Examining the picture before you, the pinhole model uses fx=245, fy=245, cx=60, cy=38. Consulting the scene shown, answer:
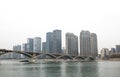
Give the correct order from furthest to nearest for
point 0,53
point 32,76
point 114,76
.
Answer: point 0,53
point 32,76
point 114,76

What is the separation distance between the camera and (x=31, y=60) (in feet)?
595

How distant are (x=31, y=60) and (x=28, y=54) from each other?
4.98m

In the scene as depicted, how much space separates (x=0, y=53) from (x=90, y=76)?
10392cm

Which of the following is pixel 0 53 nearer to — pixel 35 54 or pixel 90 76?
pixel 35 54

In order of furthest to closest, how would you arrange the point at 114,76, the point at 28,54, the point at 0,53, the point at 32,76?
the point at 28,54
the point at 0,53
the point at 32,76
the point at 114,76

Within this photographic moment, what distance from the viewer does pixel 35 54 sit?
191 metres

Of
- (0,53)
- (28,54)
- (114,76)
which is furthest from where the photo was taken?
(28,54)

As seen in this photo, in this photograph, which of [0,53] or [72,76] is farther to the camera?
[0,53]

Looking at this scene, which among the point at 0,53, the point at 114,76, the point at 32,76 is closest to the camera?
the point at 114,76

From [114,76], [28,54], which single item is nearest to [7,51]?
[28,54]

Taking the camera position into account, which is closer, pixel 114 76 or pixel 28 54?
pixel 114 76

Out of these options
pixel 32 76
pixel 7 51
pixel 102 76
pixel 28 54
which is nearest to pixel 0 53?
pixel 7 51

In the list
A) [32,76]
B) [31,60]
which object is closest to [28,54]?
[31,60]

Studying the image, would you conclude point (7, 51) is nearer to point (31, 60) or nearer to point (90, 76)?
point (31, 60)
